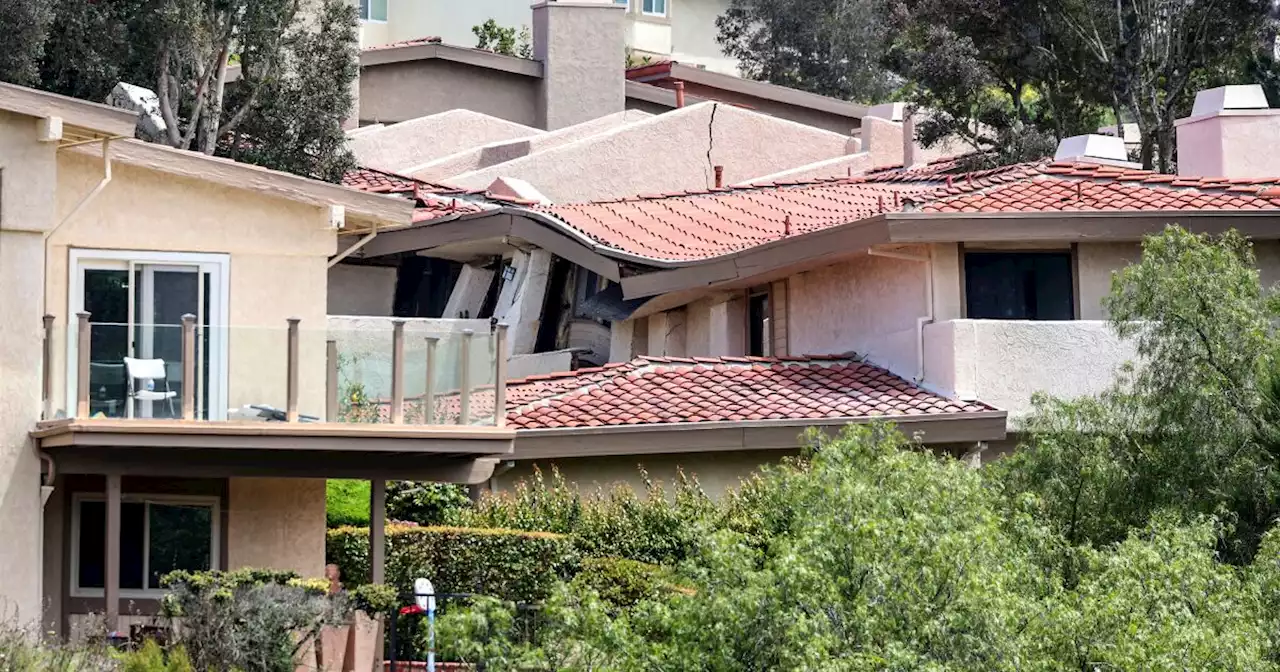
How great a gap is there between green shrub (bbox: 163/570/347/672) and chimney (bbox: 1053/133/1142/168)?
16148 mm

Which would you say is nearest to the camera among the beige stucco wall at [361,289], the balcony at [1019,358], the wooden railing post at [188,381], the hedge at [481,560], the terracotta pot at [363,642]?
the terracotta pot at [363,642]

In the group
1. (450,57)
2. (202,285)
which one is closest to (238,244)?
(202,285)

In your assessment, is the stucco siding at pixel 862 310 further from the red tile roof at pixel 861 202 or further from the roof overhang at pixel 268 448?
the roof overhang at pixel 268 448

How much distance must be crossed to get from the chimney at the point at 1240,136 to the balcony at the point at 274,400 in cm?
1345

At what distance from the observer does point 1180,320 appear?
2198 centimetres

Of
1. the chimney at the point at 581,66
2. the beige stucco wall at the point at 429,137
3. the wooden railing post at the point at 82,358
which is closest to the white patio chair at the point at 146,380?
the wooden railing post at the point at 82,358

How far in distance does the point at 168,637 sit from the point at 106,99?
14.7 meters

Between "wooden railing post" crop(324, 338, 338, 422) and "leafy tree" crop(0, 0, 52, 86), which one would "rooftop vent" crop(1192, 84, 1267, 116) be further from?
"leafy tree" crop(0, 0, 52, 86)

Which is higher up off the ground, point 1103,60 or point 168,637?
point 1103,60

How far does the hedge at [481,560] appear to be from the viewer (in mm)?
24984

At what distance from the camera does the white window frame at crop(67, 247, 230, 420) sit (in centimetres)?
2325

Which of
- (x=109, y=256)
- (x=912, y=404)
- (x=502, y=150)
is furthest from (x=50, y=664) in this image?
(x=502, y=150)

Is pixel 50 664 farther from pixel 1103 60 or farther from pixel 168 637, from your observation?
pixel 1103 60

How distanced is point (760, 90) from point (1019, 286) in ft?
73.8
